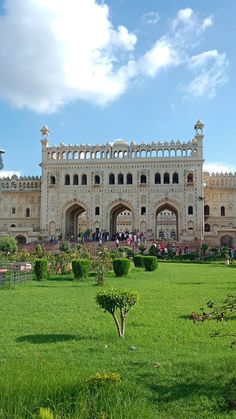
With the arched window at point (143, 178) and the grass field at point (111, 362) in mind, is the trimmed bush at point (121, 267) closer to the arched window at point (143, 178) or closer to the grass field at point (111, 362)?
the grass field at point (111, 362)

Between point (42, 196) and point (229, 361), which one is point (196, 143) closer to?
point (42, 196)

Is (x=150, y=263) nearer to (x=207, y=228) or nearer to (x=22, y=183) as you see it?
(x=207, y=228)

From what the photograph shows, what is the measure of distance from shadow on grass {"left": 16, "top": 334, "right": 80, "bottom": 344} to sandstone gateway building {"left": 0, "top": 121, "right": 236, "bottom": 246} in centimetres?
3176

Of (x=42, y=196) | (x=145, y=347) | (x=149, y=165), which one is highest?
(x=149, y=165)

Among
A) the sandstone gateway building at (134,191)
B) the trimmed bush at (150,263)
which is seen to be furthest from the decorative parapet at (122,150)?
the trimmed bush at (150,263)

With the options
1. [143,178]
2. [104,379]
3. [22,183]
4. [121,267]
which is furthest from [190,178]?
[104,379]

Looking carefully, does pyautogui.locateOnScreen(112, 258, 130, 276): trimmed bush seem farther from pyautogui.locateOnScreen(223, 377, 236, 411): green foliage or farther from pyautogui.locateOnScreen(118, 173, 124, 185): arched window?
pyautogui.locateOnScreen(118, 173, 124, 185): arched window

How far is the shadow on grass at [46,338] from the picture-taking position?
6.24m

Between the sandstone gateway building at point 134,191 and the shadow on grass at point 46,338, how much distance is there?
104 ft

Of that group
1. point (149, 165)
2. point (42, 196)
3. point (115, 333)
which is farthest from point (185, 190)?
point (115, 333)

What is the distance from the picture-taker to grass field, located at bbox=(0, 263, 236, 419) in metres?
3.70

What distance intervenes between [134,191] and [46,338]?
110 ft

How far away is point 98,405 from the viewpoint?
3.68m

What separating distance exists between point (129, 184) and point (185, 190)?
5.00 meters
